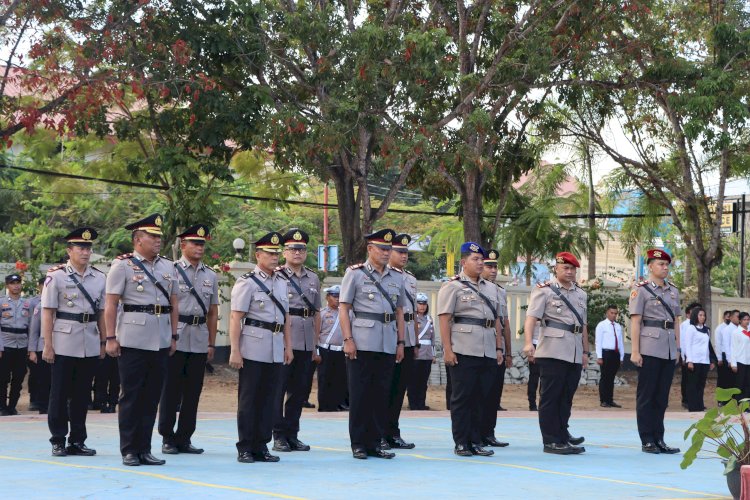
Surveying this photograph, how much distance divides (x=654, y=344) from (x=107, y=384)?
7.39 meters

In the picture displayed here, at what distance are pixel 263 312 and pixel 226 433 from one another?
2854mm

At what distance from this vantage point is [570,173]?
2723 centimetres

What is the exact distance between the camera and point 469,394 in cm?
1025

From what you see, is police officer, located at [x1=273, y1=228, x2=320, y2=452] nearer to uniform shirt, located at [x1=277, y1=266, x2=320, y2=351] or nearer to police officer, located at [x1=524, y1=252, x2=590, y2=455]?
uniform shirt, located at [x1=277, y1=266, x2=320, y2=351]

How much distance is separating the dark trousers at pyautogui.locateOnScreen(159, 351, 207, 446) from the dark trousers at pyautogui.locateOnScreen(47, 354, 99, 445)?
0.66 m

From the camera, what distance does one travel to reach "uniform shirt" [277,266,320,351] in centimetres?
1079

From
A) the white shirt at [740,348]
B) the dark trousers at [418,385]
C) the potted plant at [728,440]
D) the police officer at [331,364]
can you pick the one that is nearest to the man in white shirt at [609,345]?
the white shirt at [740,348]

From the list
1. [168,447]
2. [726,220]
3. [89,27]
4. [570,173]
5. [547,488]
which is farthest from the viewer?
[726,220]

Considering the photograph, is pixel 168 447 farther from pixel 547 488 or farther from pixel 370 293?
pixel 547 488

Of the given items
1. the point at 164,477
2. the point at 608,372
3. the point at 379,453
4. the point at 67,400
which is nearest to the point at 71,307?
the point at 67,400

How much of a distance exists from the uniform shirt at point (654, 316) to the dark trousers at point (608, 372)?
813 cm

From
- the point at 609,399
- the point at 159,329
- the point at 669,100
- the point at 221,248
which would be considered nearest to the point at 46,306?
the point at 159,329

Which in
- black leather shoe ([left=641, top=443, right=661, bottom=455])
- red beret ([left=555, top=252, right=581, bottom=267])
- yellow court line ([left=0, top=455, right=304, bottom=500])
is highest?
red beret ([left=555, top=252, right=581, bottom=267])

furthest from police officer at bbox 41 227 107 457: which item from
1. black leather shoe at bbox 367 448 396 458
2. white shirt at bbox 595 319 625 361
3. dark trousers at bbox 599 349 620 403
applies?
dark trousers at bbox 599 349 620 403
